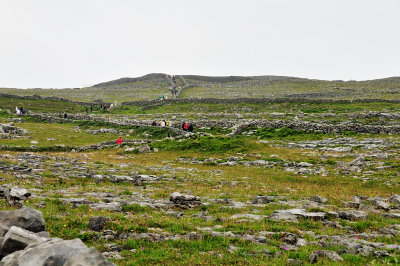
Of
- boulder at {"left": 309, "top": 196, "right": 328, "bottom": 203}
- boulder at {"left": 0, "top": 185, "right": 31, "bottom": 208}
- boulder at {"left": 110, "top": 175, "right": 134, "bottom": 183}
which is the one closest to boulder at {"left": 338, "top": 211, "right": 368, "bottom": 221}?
boulder at {"left": 309, "top": 196, "right": 328, "bottom": 203}

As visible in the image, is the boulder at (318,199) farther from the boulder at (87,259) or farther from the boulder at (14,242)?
the boulder at (14,242)

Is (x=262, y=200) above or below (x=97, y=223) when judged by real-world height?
below

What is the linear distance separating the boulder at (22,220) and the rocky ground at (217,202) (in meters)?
0.12

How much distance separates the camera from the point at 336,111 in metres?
54.7

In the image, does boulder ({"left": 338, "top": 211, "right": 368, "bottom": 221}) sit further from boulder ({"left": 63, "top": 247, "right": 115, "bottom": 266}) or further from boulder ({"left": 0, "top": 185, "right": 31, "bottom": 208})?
boulder ({"left": 0, "top": 185, "right": 31, "bottom": 208})

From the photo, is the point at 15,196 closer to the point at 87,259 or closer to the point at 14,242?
the point at 14,242

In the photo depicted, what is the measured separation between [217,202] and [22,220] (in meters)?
8.79

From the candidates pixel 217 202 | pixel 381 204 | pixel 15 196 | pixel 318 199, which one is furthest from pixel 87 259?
pixel 381 204

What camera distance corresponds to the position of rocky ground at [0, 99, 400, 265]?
26.7 ft

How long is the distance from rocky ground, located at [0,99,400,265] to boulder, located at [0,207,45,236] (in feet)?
0.38

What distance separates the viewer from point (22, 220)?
782 cm

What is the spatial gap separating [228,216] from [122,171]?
1201 cm

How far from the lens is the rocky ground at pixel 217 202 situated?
26.7 ft

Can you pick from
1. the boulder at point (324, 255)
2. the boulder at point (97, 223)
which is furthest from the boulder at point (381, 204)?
the boulder at point (97, 223)
